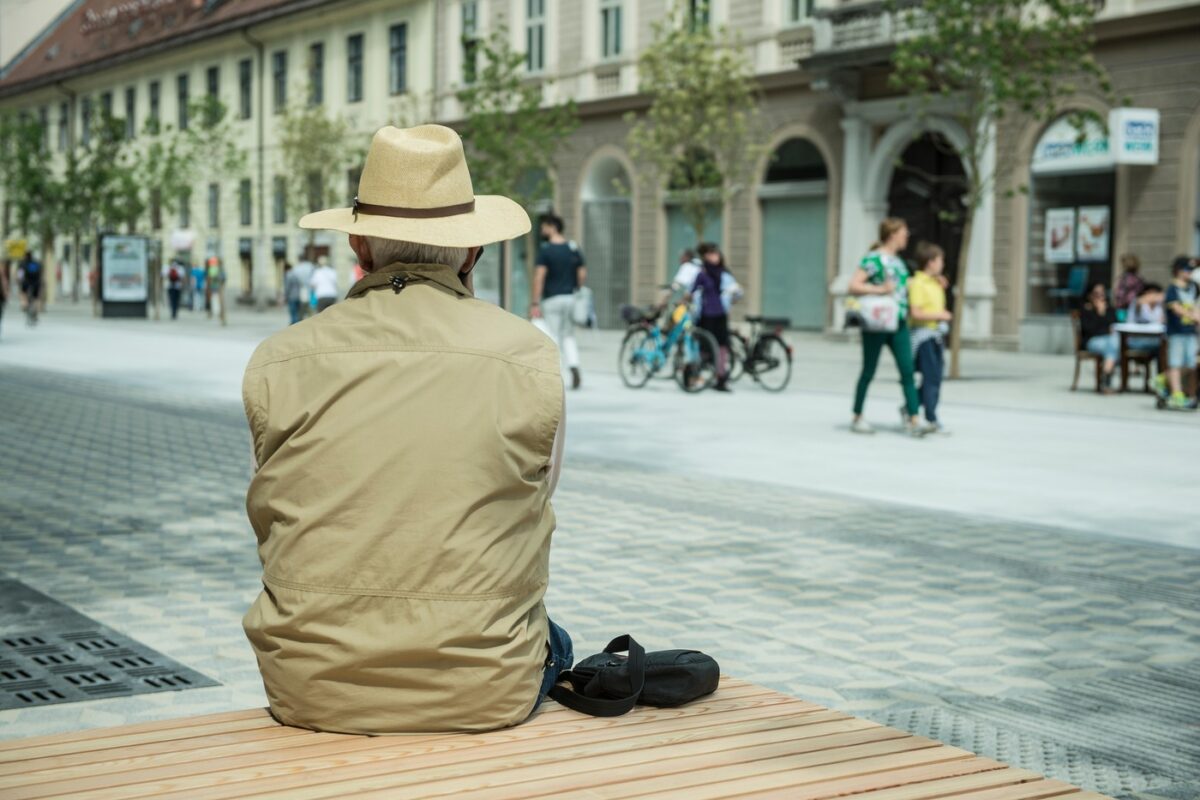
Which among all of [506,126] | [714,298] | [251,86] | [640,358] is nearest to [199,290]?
[251,86]

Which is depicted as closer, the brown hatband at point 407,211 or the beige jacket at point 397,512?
the beige jacket at point 397,512

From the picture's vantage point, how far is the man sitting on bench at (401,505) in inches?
114

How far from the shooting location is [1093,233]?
2606cm

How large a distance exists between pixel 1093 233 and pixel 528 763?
2491cm

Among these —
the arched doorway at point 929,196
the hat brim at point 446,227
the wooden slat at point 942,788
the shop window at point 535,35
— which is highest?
the shop window at point 535,35

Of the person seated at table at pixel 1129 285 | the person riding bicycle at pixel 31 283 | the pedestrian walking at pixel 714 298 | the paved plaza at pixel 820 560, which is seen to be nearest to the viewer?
the paved plaza at pixel 820 560

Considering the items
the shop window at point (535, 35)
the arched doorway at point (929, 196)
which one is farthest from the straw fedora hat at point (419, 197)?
the shop window at point (535, 35)

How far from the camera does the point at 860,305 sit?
13039mm

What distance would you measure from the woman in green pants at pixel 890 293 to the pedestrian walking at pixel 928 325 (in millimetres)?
142

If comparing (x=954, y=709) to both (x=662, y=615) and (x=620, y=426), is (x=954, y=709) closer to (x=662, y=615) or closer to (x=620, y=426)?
(x=662, y=615)

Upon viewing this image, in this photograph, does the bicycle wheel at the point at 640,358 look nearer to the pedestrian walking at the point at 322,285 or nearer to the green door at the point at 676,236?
the pedestrian walking at the point at 322,285

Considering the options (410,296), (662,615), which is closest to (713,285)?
(662,615)

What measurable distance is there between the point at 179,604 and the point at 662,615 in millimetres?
1924

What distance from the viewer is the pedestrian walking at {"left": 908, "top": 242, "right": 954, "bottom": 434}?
1331 cm
